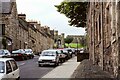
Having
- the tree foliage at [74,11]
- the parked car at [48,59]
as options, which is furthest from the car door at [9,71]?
the tree foliage at [74,11]

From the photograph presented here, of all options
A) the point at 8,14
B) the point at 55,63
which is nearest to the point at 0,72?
the point at 55,63

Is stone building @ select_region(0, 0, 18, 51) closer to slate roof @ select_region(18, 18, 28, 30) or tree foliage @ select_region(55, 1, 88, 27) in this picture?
slate roof @ select_region(18, 18, 28, 30)

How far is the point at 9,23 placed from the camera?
68.3 metres

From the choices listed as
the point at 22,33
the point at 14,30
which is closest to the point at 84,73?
the point at 14,30

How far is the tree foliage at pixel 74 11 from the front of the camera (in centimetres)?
4581

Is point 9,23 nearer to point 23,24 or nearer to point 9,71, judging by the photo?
point 23,24

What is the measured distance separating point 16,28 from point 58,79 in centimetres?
5219

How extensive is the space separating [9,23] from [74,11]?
24.2 meters

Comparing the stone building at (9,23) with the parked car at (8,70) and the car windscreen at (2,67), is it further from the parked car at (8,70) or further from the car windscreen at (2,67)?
the car windscreen at (2,67)

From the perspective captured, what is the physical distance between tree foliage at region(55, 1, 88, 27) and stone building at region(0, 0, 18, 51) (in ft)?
55.4

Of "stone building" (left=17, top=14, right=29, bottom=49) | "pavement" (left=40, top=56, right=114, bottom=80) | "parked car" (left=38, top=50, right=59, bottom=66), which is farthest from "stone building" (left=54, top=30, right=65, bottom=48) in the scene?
"pavement" (left=40, top=56, right=114, bottom=80)

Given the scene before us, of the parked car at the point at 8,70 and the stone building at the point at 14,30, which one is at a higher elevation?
the stone building at the point at 14,30

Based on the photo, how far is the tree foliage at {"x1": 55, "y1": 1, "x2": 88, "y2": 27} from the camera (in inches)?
1804

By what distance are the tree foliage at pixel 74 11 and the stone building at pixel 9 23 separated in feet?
55.4
